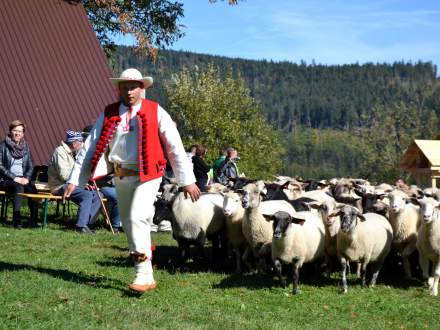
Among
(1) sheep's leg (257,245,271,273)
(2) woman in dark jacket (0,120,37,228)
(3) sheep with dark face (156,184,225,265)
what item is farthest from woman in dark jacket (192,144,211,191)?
(1) sheep's leg (257,245,271,273)

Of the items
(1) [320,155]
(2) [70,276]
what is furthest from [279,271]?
(1) [320,155]

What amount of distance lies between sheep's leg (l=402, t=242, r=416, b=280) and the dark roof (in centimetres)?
853

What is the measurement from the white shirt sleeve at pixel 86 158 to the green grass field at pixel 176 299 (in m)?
1.22

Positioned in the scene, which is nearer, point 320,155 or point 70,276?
point 70,276

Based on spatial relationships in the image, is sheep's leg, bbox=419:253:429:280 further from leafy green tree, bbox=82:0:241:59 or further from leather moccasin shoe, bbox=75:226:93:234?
leafy green tree, bbox=82:0:241:59

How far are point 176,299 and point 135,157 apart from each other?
163cm

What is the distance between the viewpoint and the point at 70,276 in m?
7.82

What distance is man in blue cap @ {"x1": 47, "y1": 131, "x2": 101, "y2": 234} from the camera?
11.9 m

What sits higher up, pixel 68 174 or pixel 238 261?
pixel 68 174

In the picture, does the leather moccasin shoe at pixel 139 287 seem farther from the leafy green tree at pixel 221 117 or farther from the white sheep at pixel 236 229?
the leafy green tree at pixel 221 117

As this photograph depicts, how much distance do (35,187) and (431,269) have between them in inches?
300

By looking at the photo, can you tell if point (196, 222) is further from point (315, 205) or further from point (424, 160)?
point (424, 160)

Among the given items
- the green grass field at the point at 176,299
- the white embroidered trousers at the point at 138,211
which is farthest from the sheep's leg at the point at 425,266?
the white embroidered trousers at the point at 138,211

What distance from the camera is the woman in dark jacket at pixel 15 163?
39.3ft
